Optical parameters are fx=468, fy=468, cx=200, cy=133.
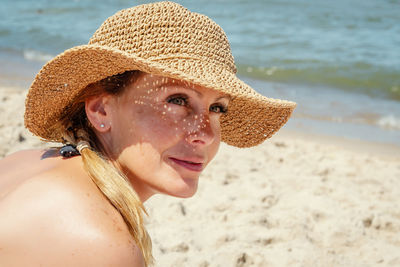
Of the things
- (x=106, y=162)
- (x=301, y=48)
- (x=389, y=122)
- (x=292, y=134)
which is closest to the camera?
(x=106, y=162)

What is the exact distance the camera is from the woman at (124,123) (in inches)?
56.2

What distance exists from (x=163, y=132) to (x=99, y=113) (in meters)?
0.30

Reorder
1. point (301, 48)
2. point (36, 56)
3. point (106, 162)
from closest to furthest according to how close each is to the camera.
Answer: point (106, 162)
point (36, 56)
point (301, 48)

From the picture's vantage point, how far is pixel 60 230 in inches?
53.2

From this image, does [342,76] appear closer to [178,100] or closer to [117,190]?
[178,100]

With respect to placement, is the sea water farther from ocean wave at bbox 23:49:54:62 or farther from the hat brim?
the hat brim

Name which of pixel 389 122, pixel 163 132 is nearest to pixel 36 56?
pixel 389 122

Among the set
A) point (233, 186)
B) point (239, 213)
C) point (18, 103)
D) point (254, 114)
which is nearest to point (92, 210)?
point (254, 114)

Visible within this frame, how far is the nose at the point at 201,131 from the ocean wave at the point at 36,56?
8.86 meters

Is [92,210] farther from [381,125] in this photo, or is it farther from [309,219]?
[381,125]

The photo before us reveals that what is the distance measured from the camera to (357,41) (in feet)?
38.9

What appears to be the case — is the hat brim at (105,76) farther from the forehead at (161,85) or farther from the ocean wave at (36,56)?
the ocean wave at (36,56)

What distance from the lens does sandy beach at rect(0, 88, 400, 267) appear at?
3125mm

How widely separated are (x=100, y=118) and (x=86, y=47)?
0.31 meters
